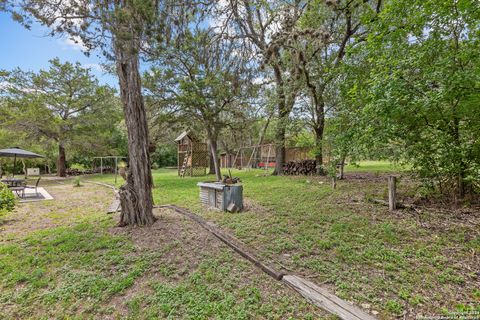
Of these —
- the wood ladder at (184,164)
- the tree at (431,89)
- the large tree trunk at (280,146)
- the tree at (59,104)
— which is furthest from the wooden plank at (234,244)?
the tree at (59,104)

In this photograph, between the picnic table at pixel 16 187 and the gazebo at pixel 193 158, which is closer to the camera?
the picnic table at pixel 16 187

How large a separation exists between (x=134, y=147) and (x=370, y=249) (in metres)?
4.24

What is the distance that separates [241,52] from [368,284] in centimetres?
546

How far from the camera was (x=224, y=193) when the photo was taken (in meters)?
5.30

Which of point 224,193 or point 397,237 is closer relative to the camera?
point 397,237

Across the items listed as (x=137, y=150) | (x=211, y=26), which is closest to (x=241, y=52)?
(x=211, y=26)

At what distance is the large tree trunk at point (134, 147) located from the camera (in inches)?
163

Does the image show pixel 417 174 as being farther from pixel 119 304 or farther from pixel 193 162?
pixel 193 162

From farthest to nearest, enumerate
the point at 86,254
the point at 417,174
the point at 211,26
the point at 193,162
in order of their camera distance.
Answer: the point at 193,162, the point at 211,26, the point at 417,174, the point at 86,254

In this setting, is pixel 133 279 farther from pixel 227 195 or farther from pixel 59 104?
pixel 59 104

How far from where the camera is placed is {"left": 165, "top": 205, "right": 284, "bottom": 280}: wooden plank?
2.65 m

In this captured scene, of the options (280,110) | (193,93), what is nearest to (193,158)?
(193,93)

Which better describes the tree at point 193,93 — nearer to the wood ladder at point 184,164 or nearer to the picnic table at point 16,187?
the wood ladder at point 184,164

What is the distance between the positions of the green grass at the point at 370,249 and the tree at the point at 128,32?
5.54 ft
